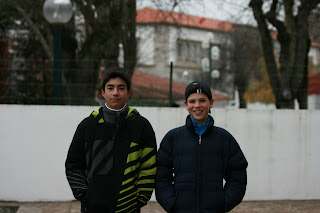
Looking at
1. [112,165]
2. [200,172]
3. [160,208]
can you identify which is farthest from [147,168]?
[160,208]

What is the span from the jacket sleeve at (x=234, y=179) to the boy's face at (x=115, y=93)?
2.94 ft

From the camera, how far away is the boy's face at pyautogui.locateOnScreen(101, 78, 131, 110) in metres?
2.92

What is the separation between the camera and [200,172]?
290 cm

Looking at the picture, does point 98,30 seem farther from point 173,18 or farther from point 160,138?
point 160,138

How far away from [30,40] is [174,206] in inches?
479

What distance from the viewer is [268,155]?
6.60 metres

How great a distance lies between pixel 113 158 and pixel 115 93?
48 cm

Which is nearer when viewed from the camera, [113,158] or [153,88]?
[113,158]

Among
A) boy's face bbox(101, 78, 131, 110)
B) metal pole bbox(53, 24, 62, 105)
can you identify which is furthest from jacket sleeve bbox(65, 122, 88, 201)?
metal pole bbox(53, 24, 62, 105)

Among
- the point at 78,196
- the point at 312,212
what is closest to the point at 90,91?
the point at 312,212

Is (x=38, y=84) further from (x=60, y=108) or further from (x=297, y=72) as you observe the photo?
(x=297, y=72)

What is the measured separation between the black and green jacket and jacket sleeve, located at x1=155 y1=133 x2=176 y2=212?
0.05 metres

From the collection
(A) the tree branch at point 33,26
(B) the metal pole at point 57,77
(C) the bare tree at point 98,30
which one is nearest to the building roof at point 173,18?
(C) the bare tree at point 98,30

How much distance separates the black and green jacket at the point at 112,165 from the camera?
2.85m
